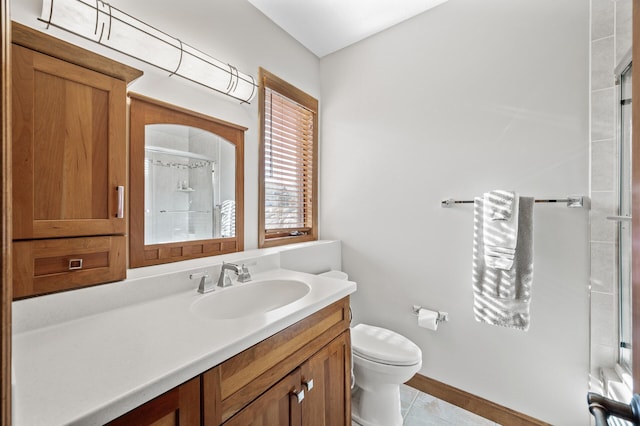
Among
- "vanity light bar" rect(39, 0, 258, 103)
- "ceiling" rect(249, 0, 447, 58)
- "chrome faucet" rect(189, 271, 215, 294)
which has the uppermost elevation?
"ceiling" rect(249, 0, 447, 58)

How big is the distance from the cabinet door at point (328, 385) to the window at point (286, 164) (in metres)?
0.90

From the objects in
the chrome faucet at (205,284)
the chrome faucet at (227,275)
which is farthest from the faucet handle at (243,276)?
the chrome faucet at (205,284)

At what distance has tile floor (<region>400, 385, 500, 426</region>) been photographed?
1.58 m

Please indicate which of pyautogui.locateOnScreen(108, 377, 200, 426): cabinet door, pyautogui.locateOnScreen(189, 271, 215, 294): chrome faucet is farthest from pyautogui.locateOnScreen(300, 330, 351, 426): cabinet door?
pyautogui.locateOnScreen(189, 271, 215, 294): chrome faucet

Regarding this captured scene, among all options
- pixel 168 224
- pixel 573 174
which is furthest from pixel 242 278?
pixel 573 174

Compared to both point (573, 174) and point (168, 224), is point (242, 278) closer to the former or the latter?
point (168, 224)

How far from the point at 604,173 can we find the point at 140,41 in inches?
88.4

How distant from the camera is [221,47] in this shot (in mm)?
1571

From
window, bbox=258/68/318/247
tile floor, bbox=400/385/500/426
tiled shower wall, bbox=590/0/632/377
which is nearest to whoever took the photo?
tiled shower wall, bbox=590/0/632/377

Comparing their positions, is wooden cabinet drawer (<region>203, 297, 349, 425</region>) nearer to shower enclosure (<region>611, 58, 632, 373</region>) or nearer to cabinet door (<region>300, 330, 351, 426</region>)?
cabinet door (<region>300, 330, 351, 426</region>)

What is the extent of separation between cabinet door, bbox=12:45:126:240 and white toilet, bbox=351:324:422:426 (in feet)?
4.46

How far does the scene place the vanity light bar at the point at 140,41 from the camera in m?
1.00

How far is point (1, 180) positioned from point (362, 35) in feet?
7.55

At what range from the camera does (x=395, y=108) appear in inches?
77.3
